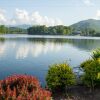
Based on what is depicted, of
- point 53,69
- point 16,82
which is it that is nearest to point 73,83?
point 53,69

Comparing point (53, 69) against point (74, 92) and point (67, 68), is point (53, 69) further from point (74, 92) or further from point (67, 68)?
point (74, 92)

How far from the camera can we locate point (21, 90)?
30.0 feet

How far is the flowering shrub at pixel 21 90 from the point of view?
28.1ft

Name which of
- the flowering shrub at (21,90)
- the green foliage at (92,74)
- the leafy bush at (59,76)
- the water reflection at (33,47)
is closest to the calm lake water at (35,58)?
the water reflection at (33,47)

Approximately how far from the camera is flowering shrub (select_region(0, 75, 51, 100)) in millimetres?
8550

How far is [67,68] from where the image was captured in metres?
22.1

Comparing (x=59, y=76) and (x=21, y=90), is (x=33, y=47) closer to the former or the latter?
(x=59, y=76)

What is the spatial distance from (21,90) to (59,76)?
13.1 metres

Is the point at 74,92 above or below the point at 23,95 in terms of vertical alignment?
below

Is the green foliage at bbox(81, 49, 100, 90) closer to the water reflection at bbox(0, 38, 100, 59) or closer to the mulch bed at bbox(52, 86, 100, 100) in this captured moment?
the mulch bed at bbox(52, 86, 100, 100)

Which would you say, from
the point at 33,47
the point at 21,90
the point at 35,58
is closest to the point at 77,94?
the point at 21,90

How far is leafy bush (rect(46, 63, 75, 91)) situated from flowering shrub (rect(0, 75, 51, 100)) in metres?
11.2

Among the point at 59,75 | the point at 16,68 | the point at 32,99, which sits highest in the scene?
the point at 32,99

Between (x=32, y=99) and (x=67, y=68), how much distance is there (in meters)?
13.8
